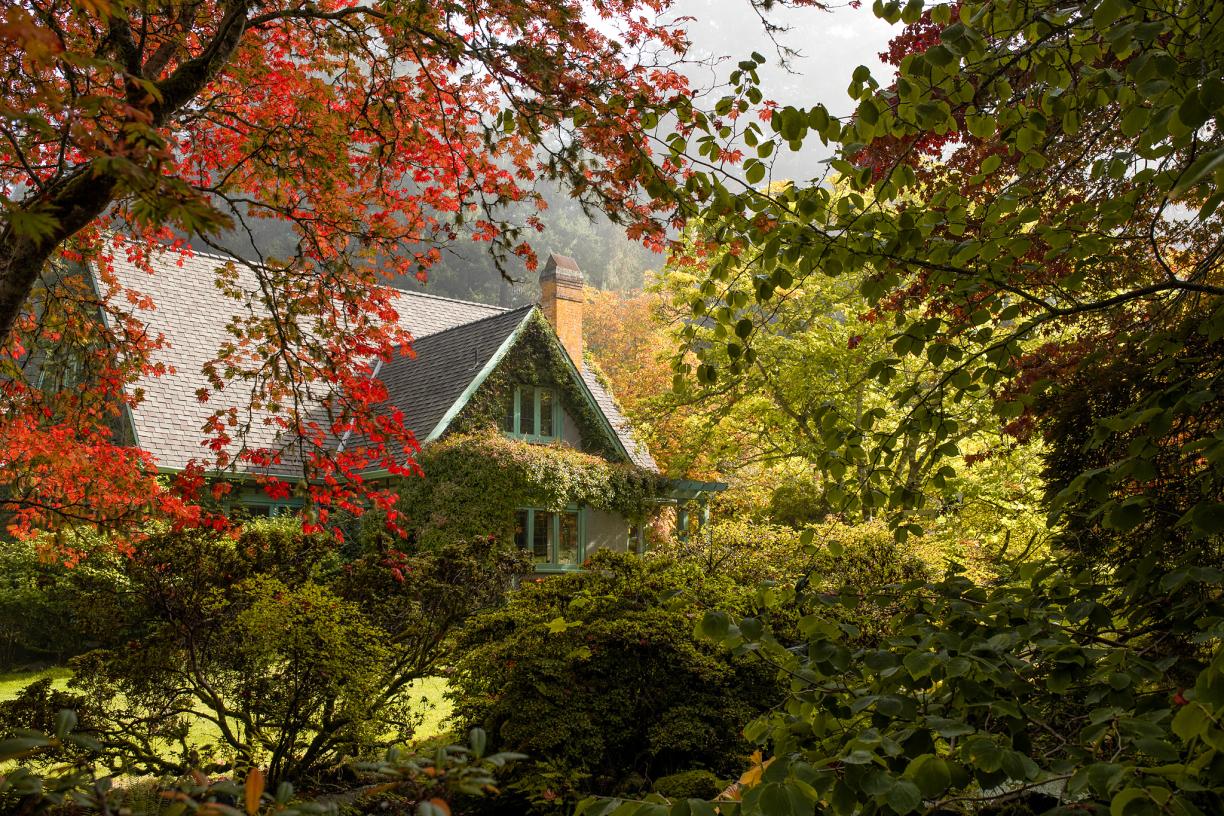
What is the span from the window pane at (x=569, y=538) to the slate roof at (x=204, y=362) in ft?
6.87

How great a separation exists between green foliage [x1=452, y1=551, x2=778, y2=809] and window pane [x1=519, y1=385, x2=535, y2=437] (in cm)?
1276

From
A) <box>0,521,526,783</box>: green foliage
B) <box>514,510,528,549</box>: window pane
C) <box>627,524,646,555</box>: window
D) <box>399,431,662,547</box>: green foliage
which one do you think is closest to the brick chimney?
<box>627,524,646,555</box>: window

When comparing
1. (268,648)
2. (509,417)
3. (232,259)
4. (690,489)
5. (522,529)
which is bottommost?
(268,648)

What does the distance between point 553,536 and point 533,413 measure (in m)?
2.62

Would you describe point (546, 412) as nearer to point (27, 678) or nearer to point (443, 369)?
point (443, 369)

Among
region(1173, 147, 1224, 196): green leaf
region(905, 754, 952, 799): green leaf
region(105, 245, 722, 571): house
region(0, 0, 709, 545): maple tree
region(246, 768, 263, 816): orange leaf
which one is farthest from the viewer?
region(105, 245, 722, 571): house

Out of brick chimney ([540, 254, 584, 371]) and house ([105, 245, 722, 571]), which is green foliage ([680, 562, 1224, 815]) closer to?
house ([105, 245, 722, 571])

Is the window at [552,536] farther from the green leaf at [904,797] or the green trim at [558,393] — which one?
the green leaf at [904,797]

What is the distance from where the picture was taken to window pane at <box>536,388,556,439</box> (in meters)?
19.5

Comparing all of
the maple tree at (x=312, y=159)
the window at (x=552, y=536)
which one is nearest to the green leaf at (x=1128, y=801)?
the maple tree at (x=312, y=159)

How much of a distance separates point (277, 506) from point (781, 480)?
12.8 m

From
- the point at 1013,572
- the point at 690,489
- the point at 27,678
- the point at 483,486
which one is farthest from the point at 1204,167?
the point at 690,489

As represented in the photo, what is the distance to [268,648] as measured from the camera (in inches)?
248

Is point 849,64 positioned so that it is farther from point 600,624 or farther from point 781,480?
point 600,624
